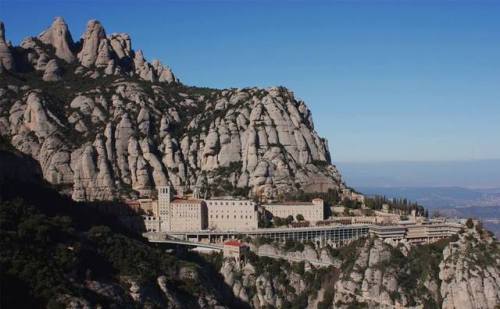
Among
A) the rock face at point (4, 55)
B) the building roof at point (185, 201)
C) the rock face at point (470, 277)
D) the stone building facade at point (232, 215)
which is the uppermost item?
the rock face at point (4, 55)

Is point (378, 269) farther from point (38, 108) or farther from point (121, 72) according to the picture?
point (121, 72)

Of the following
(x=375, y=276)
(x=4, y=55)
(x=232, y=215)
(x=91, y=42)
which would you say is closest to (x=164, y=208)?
(x=232, y=215)

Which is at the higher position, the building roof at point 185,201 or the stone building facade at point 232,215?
the building roof at point 185,201

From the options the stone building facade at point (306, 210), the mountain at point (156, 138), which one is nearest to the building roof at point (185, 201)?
the mountain at point (156, 138)

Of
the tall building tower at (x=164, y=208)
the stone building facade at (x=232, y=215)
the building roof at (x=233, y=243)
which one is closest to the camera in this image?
the building roof at (x=233, y=243)

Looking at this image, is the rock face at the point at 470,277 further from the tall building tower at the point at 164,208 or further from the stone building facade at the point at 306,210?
the tall building tower at the point at 164,208

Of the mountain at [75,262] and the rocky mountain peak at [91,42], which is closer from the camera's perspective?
the mountain at [75,262]
